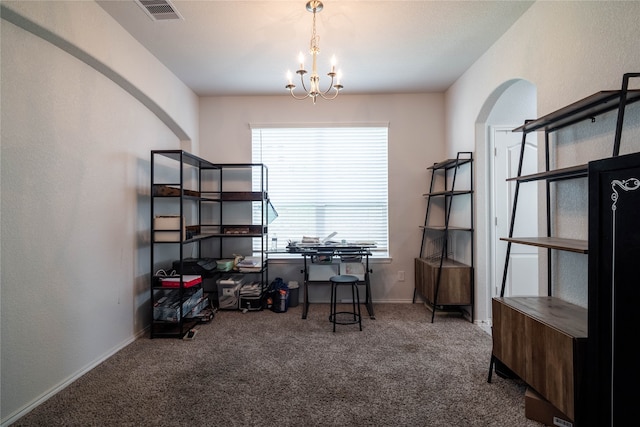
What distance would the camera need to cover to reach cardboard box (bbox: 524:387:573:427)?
5.35 feet

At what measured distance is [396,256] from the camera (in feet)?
13.4

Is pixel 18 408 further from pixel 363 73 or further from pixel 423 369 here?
pixel 363 73

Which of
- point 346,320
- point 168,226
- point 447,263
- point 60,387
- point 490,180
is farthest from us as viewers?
Answer: point 447,263

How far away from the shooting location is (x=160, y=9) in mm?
2326

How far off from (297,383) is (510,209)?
9.37 ft

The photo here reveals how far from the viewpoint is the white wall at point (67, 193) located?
1.79 m

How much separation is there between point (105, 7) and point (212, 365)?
2.98 metres

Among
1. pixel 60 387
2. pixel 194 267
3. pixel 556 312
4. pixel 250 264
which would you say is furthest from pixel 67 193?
pixel 556 312

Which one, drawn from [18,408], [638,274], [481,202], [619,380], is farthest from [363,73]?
[18,408]

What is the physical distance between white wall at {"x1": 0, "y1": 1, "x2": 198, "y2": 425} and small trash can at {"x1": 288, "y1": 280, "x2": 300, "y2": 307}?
1674 mm

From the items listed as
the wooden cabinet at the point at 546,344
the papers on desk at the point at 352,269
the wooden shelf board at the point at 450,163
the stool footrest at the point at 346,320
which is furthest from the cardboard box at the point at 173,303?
the wooden shelf board at the point at 450,163

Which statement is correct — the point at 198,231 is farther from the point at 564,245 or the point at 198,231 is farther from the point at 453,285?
the point at 564,245

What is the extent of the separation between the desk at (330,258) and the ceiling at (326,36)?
2.04m

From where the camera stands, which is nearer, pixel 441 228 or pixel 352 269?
pixel 441 228
